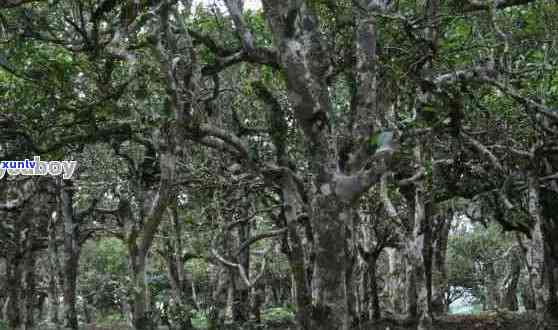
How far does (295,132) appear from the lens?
40.0 ft

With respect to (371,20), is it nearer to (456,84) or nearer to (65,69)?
(456,84)

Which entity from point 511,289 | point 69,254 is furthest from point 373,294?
point 511,289

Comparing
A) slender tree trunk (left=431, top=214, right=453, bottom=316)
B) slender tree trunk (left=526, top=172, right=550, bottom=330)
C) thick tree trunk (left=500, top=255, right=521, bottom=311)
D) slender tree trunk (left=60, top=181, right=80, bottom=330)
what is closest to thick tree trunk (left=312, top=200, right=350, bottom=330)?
slender tree trunk (left=526, top=172, right=550, bottom=330)

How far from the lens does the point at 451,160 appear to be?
1236 cm

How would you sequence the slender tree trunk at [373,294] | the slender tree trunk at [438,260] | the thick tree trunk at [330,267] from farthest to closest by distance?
the slender tree trunk at [438,260] → the slender tree trunk at [373,294] → the thick tree trunk at [330,267]

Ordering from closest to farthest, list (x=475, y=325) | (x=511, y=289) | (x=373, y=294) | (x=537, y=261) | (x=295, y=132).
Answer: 1. (x=537, y=261)
2. (x=295, y=132)
3. (x=475, y=325)
4. (x=373, y=294)
5. (x=511, y=289)

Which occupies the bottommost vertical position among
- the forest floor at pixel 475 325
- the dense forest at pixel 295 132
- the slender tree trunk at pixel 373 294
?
the forest floor at pixel 475 325

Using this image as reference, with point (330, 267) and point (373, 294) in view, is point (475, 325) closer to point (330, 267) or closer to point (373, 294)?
point (373, 294)

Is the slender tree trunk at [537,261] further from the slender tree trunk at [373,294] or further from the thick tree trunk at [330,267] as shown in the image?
the slender tree trunk at [373,294]

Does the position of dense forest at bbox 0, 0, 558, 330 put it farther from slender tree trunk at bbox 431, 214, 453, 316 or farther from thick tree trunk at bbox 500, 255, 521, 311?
thick tree trunk at bbox 500, 255, 521, 311

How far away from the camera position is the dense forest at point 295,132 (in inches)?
231

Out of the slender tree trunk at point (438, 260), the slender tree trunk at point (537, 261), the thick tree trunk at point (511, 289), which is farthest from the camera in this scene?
the thick tree trunk at point (511, 289)

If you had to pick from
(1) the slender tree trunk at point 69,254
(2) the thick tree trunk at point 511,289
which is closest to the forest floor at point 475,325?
(1) the slender tree trunk at point 69,254

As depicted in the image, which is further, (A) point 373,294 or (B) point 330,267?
(A) point 373,294
